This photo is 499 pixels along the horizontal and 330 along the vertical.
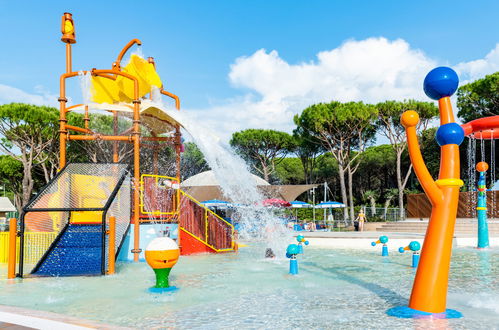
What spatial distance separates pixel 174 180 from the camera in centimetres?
1249

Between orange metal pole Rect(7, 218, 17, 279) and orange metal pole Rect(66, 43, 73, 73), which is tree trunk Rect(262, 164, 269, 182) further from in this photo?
orange metal pole Rect(7, 218, 17, 279)

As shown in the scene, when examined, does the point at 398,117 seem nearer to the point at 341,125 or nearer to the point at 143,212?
the point at 341,125

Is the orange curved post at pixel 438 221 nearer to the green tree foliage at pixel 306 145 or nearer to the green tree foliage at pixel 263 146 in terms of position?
the green tree foliage at pixel 306 145

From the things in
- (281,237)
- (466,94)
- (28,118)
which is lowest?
(281,237)

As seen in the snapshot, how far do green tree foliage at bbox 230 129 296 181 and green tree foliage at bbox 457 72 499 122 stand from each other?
16294 mm

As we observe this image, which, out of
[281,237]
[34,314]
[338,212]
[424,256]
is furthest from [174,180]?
[338,212]

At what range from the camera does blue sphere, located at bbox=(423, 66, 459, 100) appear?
532 centimetres

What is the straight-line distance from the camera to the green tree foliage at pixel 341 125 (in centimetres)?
3488

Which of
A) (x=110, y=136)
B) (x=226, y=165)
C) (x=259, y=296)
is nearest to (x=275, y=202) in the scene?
(x=226, y=165)

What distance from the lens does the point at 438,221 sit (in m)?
5.16

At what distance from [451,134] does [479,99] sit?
102ft

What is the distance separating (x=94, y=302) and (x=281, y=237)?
1022cm

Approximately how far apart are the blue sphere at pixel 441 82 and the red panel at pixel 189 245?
8.62 m

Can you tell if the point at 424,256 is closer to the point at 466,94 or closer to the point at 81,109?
the point at 81,109
